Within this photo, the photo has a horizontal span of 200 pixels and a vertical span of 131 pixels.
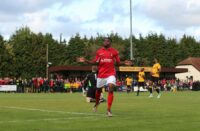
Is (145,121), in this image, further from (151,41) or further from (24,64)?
(151,41)

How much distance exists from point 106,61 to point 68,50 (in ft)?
279

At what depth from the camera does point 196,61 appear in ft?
354

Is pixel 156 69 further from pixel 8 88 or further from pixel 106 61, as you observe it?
pixel 8 88

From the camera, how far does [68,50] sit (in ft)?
327

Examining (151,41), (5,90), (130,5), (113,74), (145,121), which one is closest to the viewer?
(145,121)

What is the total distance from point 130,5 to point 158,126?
2112 inches

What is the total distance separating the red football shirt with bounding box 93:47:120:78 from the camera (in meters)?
14.9

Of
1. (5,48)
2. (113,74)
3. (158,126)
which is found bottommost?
(158,126)

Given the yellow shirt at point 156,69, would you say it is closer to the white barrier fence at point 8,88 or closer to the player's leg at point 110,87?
the player's leg at point 110,87

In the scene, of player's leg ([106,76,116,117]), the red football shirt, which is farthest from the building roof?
player's leg ([106,76,116,117])

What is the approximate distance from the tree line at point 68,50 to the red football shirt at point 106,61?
70.1 metres

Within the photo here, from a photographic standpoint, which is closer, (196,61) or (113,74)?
(113,74)

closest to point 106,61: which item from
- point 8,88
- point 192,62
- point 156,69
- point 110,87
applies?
point 110,87

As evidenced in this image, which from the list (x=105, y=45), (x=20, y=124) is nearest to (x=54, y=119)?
(x=20, y=124)
